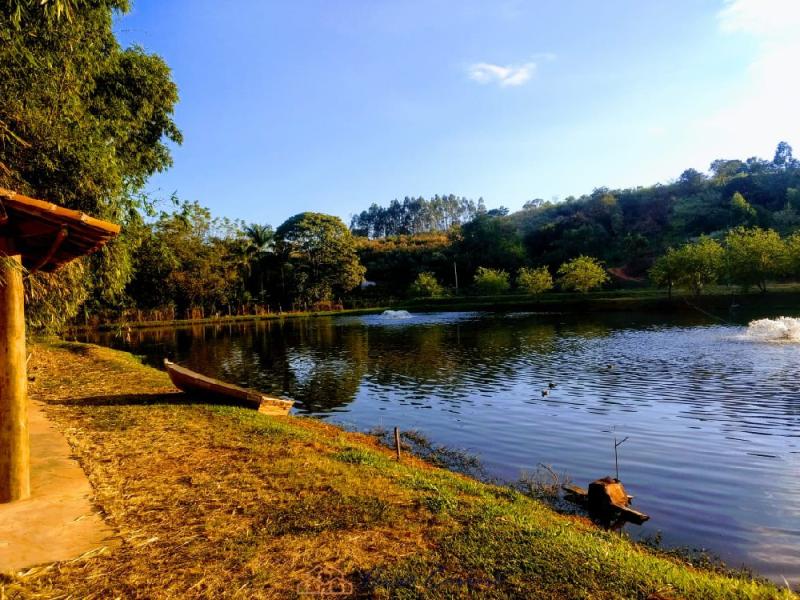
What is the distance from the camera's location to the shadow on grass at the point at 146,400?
12767mm

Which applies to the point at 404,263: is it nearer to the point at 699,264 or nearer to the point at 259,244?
the point at 259,244

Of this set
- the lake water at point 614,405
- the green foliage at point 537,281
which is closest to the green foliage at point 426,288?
the green foliage at point 537,281

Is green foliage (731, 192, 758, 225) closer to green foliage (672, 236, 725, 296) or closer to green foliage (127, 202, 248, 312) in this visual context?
green foliage (672, 236, 725, 296)

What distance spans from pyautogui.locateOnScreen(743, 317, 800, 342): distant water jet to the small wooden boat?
2671 cm

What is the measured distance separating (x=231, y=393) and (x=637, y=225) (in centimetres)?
10031

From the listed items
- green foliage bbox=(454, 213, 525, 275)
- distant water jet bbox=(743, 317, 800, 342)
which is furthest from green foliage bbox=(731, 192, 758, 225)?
distant water jet bbox=(743, 317, 800, 342)

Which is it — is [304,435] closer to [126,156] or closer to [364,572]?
[364,572]

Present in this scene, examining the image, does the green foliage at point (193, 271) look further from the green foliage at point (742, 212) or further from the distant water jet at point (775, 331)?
the green foliage at point (742, 212)

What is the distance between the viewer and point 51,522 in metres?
5.43

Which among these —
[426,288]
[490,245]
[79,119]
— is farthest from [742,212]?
[79,119]

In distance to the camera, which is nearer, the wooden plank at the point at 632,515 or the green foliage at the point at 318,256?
the wooden plank at the point at 632,515

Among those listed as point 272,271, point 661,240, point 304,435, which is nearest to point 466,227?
point 661,240

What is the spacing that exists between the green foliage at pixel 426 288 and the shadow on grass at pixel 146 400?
69.9 metres

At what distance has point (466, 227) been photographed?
104 m
